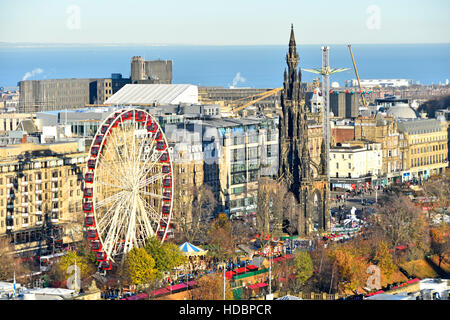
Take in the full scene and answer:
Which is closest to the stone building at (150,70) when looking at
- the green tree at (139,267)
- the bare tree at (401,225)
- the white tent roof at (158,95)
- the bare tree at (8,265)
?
the white tent roof at (158,95)

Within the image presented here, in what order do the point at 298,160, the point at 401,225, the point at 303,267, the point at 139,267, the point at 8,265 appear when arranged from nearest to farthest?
the point at 8,265
the point at 139,267
the point at 303,267
the point at 401,225
the point at 298,160

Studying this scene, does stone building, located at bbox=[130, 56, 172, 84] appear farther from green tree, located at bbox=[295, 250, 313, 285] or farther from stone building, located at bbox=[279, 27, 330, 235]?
green tree, located at bbox=[295, 250, 313, 285]

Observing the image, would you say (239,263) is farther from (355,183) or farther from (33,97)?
(33,97)

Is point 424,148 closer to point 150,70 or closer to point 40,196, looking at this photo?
point 150,70

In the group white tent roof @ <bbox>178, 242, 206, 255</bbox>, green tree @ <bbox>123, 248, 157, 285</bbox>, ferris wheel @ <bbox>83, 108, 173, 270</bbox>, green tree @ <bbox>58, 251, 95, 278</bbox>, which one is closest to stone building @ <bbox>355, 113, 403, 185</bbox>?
ferris wheel @ <bbox>83, 108, 173, 270</bbox>

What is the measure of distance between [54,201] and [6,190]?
14.9 feet

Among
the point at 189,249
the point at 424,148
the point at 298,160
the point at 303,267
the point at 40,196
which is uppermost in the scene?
the point at 298,160

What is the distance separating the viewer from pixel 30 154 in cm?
9788

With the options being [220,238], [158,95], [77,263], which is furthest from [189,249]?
[158,95]

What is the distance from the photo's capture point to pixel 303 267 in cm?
8494

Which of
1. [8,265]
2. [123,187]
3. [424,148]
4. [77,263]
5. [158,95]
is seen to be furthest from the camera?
[424,148]

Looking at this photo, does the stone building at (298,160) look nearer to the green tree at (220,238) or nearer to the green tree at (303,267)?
the green tree at (220,238)

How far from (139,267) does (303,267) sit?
426 inches
